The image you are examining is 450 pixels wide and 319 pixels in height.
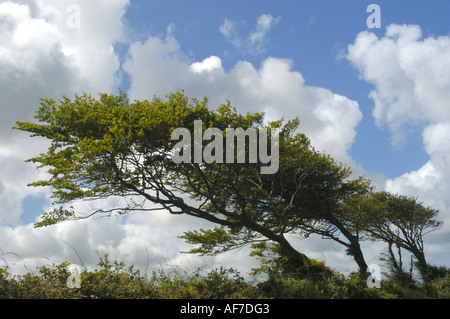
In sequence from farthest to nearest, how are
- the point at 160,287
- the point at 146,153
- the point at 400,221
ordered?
the point at 400,221 → the point at 146,153 → the point at 160,287

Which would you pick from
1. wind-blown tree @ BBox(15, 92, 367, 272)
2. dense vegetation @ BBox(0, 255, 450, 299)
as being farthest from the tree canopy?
dense vegetation @ BBox(0, 255, 450, 299)

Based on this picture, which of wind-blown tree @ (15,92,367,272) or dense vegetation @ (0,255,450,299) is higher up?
wind-blown tree @ (15,92,367,272)

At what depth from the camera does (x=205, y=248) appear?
27.0 metres

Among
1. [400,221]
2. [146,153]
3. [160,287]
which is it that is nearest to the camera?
[160,287]

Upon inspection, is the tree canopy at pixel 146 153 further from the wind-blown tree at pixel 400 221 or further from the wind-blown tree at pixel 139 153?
the wind-blown tree at pixel 400 221

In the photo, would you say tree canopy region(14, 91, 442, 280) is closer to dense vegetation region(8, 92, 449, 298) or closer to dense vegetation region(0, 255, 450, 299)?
dense vegetation region(8, 92, 449, 298)

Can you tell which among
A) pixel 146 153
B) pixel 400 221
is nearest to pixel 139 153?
pixel 146 153

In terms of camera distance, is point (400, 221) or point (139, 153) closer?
point (139, 153)

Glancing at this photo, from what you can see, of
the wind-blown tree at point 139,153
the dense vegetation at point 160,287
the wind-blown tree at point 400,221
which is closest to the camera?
the dense vegetation at point 160,287

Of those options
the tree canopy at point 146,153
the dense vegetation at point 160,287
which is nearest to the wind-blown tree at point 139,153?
the tree canopy at point 146,153

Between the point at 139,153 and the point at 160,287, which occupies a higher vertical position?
the point at 139,153

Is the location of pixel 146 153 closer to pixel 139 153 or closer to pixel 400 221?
pixel 139 153
